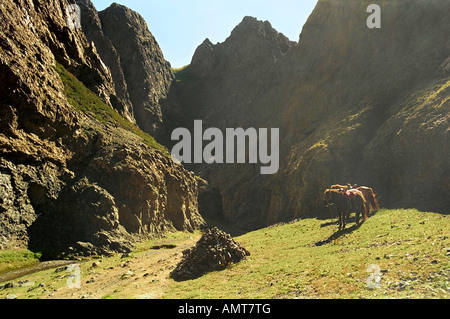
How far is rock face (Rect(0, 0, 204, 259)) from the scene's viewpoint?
32.6m

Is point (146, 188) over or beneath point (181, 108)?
beneath

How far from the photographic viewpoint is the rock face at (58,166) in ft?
107

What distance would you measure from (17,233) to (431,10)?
262ft

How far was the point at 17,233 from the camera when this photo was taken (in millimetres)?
30672

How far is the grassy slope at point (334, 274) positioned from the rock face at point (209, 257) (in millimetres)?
847

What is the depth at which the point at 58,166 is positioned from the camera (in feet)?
127

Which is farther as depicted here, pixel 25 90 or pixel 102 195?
pixel 102 195

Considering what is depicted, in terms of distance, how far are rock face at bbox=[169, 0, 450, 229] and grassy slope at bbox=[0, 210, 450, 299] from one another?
1057 centimetres

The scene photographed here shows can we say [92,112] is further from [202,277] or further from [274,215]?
[274,215]

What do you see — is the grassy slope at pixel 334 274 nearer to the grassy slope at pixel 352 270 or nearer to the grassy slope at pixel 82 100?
the grassy slope at pixel 352 270

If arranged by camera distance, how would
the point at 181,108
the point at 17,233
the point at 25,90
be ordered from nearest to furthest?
the point at 17,233
the point at 25,90
the point at 181,108
